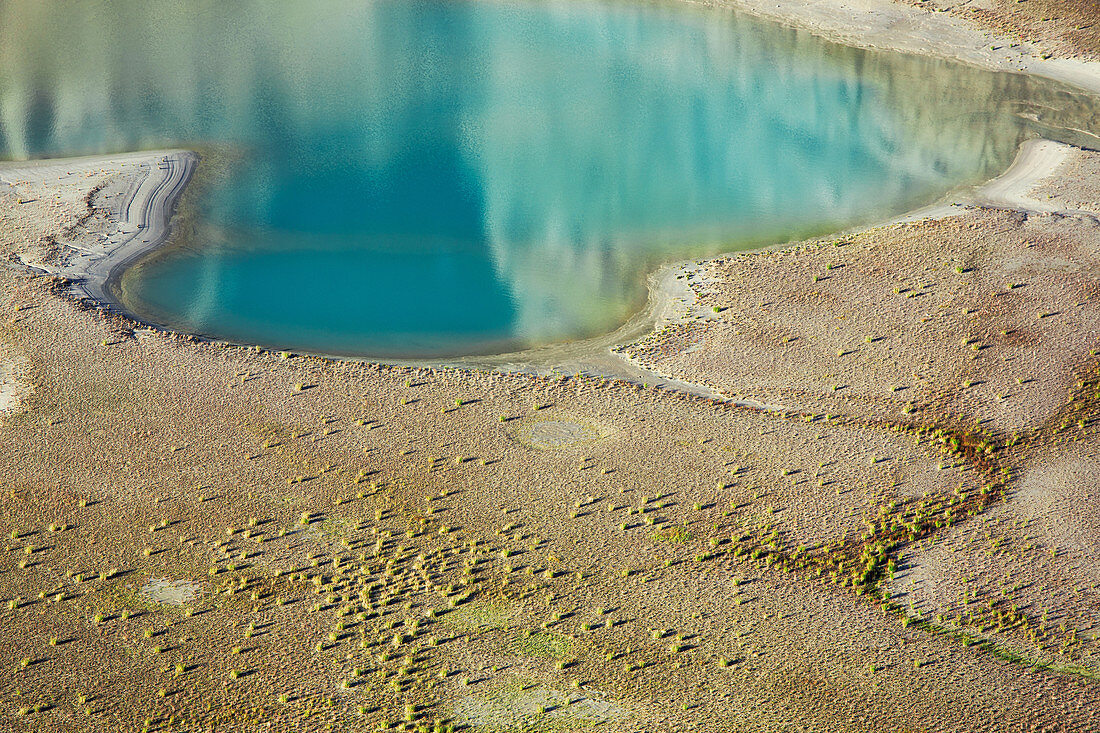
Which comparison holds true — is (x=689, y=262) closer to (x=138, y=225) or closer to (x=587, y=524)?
(x=587, y=524)

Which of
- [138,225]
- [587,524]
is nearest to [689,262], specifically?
[587,524]

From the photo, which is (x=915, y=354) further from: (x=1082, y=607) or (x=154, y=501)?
(x=154, y=501)

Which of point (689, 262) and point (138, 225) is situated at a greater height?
point (138, 225)

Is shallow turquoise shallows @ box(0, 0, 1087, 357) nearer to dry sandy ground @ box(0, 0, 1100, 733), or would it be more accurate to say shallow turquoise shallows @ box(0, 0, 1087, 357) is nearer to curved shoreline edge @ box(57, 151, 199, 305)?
curved shoreline edge @ box(57, 151, 199, 305)

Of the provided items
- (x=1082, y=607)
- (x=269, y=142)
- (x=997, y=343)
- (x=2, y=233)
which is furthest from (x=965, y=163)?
(x=2, y=233)

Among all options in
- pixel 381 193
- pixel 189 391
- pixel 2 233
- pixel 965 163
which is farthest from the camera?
pixel 965 163

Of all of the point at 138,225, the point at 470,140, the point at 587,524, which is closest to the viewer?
the point at 587,524

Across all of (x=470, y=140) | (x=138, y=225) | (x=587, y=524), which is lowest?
(x=587, y=524)

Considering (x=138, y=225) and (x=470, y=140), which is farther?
(x=470, y=140)
